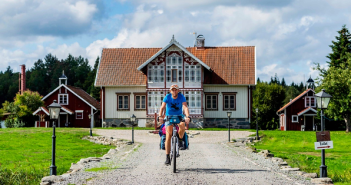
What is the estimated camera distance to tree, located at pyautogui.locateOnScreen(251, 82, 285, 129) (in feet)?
236

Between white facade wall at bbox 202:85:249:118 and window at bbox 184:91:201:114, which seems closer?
window at bbox 184:91:201:114

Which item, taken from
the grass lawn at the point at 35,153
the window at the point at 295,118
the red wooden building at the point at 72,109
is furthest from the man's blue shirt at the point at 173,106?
the window at the point at 295,118

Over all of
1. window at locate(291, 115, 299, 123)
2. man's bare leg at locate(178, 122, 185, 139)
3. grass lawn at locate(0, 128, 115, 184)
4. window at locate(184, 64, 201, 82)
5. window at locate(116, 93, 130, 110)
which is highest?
window at locate(184, 64, 201, 82)

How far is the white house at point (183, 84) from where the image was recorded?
41469 mm

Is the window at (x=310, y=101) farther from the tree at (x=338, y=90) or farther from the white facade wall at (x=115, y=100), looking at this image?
the white facade wall at (x=115, y=100)

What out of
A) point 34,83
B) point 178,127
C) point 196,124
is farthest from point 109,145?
point 34,83

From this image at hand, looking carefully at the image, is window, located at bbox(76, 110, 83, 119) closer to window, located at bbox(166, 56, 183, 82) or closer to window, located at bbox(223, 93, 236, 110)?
window, located at bbox(166, 56, 183, 82)

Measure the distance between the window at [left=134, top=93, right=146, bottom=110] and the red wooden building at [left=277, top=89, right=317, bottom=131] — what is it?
61.2ft

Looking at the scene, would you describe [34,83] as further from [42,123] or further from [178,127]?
[178,127]

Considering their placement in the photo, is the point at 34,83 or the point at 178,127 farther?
the point at 34,83

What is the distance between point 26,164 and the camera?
1788 centimetres

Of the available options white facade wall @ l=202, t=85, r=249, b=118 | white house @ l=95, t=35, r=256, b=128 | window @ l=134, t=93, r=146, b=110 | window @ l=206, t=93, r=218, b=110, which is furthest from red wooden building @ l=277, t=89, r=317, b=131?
window @ l=134, t=93, r=146, b=110

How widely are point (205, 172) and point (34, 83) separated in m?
85.0

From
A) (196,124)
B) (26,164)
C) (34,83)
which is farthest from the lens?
(34,83)
